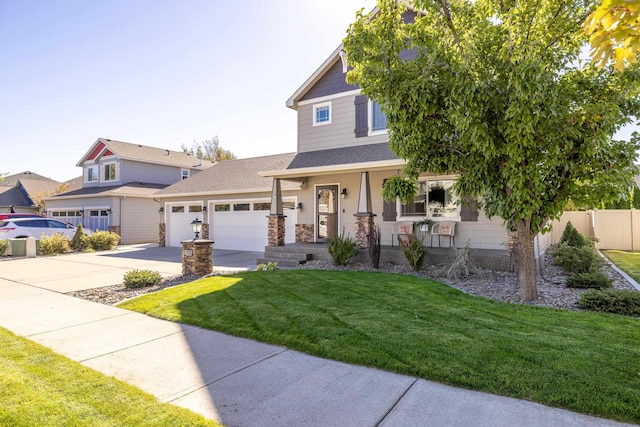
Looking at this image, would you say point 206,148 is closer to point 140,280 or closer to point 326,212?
point 326,212

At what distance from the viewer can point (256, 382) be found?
3.29 meters

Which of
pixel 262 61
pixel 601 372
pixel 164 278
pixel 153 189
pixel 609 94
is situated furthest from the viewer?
pixel 153 189

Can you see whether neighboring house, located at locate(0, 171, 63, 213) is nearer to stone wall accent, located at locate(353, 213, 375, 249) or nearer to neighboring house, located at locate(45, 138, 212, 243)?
neighboring house, located at locate(45, 138, 212, 243)

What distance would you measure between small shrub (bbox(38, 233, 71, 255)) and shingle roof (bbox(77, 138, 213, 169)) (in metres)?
8.07

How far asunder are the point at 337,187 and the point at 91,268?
8.45m

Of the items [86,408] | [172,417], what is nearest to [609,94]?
[172,417]

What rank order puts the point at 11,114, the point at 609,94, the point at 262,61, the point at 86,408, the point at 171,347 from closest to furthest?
1. the point at 86,408
2. the point at 171,347
3. the point at 609,94
4. the point at 262,61
5. the point at 11,114

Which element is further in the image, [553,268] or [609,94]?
[553,268]

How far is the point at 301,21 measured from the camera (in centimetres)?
1038

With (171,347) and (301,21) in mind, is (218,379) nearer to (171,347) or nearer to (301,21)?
(171,347)

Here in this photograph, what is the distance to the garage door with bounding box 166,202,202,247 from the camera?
18.3 m

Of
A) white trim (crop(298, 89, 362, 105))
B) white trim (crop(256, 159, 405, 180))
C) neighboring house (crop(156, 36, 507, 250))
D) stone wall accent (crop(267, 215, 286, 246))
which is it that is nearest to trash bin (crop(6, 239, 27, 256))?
neighboring house (crop(156, 36, 507, 250))

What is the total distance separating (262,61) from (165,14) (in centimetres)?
372

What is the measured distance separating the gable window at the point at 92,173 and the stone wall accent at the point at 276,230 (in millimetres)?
18262
